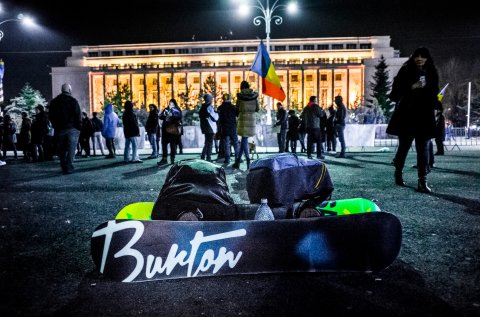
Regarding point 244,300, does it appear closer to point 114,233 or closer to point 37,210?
point 114,233

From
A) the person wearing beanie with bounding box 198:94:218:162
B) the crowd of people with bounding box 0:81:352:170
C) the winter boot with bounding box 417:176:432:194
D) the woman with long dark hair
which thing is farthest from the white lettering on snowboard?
the person wearing beanie with bounding box 198:94:218:162

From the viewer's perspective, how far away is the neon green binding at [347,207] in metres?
2.81

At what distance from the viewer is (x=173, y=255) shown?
2439 mm

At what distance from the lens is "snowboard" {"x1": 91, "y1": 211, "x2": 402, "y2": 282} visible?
2400 millimetres

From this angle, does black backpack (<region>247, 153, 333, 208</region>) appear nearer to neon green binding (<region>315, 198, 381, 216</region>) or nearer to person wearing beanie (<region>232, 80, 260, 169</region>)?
neon green binding (<region>315, 198, 381, 216</region>)

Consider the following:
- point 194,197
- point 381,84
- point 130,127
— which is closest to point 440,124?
point 130,127

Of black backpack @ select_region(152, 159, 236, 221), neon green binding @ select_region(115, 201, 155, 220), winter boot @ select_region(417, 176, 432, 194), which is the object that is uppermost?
black backpack @ select_region(152, 159, 236, 221)

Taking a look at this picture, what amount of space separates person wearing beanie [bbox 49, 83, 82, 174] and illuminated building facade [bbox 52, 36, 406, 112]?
66995mm

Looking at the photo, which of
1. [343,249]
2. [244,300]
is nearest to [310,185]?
[343,249]

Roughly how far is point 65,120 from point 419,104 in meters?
6.55

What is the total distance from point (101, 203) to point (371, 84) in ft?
230

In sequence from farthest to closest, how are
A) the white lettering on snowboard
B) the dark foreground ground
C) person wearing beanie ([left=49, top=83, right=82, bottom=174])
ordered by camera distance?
1. person wearing beanie ([left=49, top=83, right=82, bottom=174])
2. the white lettering on snowboard
3. the dark foreground ground

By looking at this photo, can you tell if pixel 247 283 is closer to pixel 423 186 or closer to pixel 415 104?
pixel 423 186

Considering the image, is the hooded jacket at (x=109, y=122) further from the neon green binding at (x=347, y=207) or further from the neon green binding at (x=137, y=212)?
the neon green binding at (x=347, y=207)
